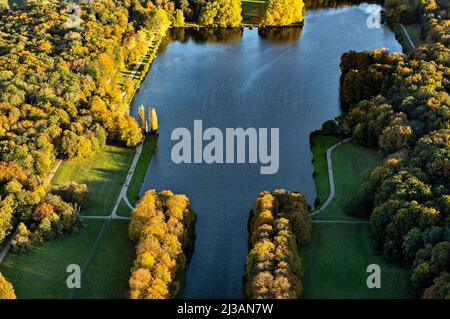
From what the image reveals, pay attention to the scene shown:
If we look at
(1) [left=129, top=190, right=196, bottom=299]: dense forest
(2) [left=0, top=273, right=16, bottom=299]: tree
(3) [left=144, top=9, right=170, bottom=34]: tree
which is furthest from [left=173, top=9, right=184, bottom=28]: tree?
(2) [left=0, top=273, right=16, bottom=299]: tree

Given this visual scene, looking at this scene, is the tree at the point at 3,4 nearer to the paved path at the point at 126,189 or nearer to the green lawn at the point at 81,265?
the paved path at the point at 126,189

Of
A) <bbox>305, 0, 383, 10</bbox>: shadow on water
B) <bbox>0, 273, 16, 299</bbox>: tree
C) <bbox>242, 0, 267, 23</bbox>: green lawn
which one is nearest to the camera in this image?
<bbox>0, 273, 16, 299</bbox>: tree

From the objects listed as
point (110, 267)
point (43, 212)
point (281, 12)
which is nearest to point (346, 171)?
point (110, 267)

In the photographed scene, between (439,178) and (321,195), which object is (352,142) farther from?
(439,178)

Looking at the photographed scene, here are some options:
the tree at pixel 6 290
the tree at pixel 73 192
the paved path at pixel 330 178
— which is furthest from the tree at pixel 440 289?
the tree at pixel 73 192

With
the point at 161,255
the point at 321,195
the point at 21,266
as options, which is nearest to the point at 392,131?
the point at 321,195

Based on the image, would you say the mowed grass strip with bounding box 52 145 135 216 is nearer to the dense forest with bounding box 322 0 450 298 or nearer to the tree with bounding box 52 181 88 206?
the tree with bounding box 52 181 88 206

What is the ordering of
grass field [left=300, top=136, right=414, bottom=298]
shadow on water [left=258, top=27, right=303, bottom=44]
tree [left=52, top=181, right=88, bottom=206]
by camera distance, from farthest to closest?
shadow on water [left=258, top=27, right=303, bottom=44], tree [left=52, top=181, right=88, bottom=206], grass field [left=300, top=136, right=414, bottom=298]
